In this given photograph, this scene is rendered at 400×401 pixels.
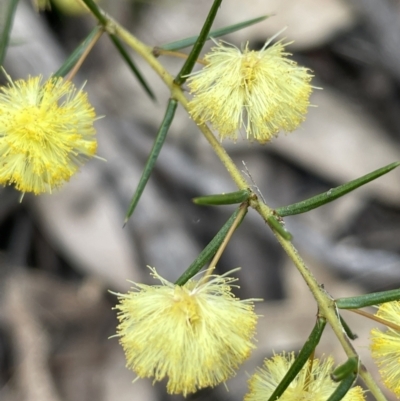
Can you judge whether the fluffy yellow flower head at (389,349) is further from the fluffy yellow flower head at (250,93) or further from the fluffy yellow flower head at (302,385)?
the fluffy yellow flower head at (250,93)

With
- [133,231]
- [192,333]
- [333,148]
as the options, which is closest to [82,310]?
[133,231]

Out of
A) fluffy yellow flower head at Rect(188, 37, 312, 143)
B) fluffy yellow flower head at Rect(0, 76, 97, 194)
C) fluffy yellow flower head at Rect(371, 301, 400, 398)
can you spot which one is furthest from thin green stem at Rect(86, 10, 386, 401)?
fluffy yellow flower head at Rect(0, 76, 97, 194)

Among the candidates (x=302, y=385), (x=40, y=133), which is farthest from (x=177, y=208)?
(x=302, y=385)

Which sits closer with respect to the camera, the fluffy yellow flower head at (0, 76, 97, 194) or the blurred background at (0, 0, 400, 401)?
the fluffy yellow flower head at (0, 76, 97, 194)

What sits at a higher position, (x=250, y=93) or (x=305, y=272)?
(x=250, y=93)

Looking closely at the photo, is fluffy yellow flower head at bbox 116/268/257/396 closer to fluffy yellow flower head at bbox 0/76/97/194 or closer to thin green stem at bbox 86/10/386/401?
thin green stem at bbox 86/10/386/401

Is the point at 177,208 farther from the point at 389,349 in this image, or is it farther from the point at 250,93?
the point at 389,349
